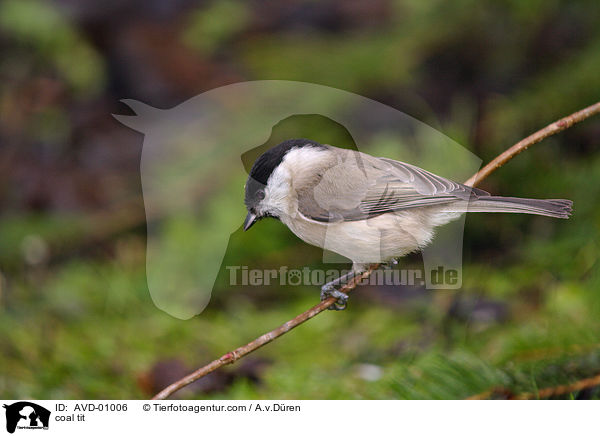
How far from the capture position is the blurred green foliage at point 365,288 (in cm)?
100

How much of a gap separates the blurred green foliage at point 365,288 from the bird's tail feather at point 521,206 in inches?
5.1

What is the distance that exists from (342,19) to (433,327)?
0.96m

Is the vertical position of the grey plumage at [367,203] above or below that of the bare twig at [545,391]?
above

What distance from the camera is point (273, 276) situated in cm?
123

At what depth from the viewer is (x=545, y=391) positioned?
2.85ft

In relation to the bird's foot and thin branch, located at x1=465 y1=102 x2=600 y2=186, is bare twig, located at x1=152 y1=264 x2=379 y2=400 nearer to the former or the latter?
the bird's foot

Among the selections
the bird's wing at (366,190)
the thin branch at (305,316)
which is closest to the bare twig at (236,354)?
the thin branch at (305,316)

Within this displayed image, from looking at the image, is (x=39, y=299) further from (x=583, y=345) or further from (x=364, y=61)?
(x=583, y=345)
